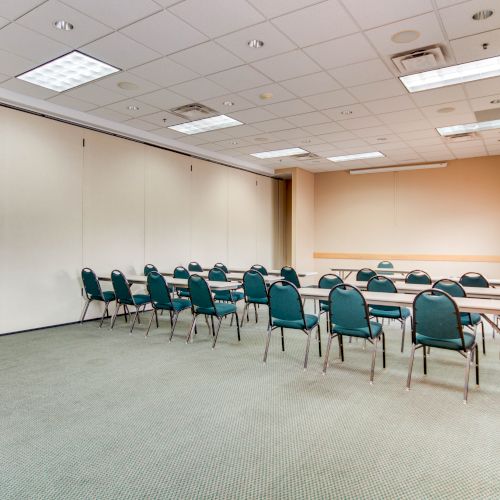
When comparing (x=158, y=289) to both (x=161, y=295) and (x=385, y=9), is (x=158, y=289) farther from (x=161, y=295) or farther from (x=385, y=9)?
(x=385, y=9)

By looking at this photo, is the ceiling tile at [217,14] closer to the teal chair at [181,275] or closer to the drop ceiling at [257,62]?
the drop ceiling at [257,62]

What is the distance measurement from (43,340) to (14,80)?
3.54 meters

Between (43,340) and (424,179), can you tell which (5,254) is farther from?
(424,179)

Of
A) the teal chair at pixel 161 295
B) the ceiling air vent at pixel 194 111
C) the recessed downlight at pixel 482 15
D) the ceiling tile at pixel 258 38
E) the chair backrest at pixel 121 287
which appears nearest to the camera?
the recessed downlight at pixel 482 15

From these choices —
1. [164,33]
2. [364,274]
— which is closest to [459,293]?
[364,274]

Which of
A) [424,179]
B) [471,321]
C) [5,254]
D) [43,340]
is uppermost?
[424,179]

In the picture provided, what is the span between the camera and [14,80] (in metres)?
5.32

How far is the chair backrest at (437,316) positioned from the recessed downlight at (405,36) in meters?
2.67

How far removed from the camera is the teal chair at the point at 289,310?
4139 millimetres

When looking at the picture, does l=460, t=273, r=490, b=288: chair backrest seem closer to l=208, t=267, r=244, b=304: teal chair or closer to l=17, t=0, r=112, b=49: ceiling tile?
l=208, t=267, r=244, b=304: teal chair

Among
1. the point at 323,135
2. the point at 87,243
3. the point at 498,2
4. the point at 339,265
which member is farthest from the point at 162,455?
the point at 339,265

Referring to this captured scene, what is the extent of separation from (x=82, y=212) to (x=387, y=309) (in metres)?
5.14

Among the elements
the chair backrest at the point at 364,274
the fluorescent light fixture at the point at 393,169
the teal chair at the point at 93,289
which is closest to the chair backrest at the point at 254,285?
the chair backrest at the point at 364,274

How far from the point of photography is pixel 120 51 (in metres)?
4.52
